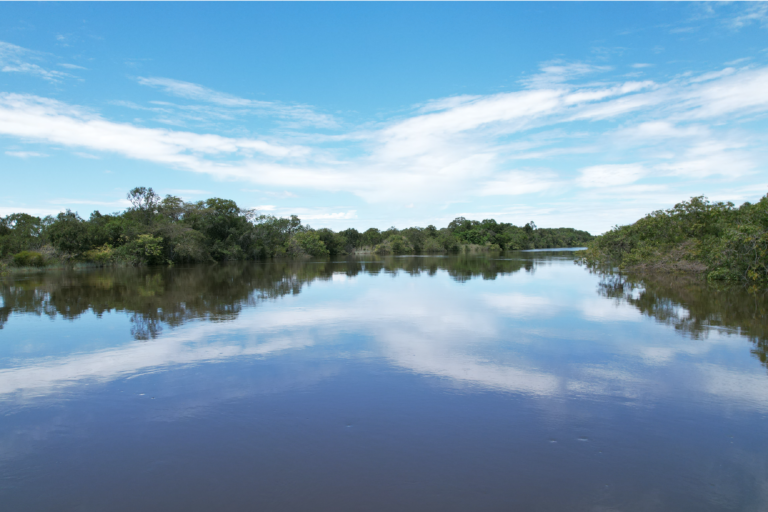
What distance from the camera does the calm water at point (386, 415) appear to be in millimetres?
3527

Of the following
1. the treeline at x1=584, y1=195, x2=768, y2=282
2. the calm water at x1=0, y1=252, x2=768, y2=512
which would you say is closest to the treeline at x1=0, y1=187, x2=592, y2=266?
the calm water at x1=0, y1=252, x2=768, y2=512

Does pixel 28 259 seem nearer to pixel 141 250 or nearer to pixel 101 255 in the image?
pixel 101 255

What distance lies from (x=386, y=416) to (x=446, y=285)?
14.6 metres

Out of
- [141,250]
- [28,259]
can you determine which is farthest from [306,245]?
[28,259]

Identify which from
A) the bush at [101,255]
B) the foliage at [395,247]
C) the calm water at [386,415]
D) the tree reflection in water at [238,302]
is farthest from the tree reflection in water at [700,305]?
the foliage at [395,247]

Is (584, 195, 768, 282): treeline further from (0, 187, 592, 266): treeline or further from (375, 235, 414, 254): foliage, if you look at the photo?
(375, 235, 414, 254): foliage

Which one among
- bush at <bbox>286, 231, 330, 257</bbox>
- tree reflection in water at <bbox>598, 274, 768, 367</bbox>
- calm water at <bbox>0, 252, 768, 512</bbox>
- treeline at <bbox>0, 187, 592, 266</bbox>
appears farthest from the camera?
bush at <bbox>286, 231, 330, 257</bbox>

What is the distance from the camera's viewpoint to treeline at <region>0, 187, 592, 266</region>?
36.0 meters

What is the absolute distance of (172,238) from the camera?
137 ft

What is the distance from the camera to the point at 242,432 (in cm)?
457

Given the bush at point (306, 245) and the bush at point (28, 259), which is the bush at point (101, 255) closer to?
the bush at point (28, 259)

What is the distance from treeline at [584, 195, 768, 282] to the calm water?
5.53m

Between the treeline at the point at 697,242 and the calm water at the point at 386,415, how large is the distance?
18.1 ft

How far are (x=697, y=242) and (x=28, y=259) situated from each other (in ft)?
143
